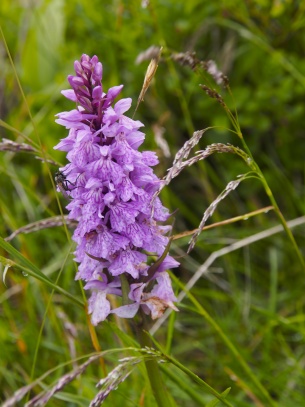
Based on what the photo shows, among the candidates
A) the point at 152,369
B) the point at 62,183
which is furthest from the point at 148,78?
the point at 152,369

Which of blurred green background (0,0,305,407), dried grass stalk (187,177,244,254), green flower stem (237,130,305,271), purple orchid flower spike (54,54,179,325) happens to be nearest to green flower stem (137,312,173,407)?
purple orchid flower spike (54,54,179,325)

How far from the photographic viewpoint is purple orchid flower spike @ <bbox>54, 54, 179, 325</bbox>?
1.29 metres

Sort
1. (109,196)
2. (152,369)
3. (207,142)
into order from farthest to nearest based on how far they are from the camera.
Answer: (207,142) → (152,369) → (109,196)


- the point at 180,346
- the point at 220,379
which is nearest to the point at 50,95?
the point at 180,346

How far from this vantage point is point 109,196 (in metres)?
1.28

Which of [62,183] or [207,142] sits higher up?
[207,142]

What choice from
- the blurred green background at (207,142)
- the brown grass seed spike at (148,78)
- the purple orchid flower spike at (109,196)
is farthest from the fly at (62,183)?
the blurred green background at (207,142)

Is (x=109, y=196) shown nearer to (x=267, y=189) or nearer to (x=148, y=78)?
(x=148, y=78)

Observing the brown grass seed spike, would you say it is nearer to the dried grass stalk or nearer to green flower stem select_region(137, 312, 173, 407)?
the dried grass stalk

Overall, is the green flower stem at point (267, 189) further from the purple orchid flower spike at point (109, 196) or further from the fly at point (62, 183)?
the fly at point (62, 183)

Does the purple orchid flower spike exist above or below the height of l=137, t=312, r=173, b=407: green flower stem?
above

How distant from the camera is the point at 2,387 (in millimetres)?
2381

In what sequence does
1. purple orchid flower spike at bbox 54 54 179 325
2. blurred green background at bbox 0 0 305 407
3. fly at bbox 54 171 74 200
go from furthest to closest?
blurred green background at bbox 0 0 305 407, fly at bbox 54 171 74 200, purple orchid flower spike at bbox 54 54 179 325

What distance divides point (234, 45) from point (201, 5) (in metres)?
0.26
